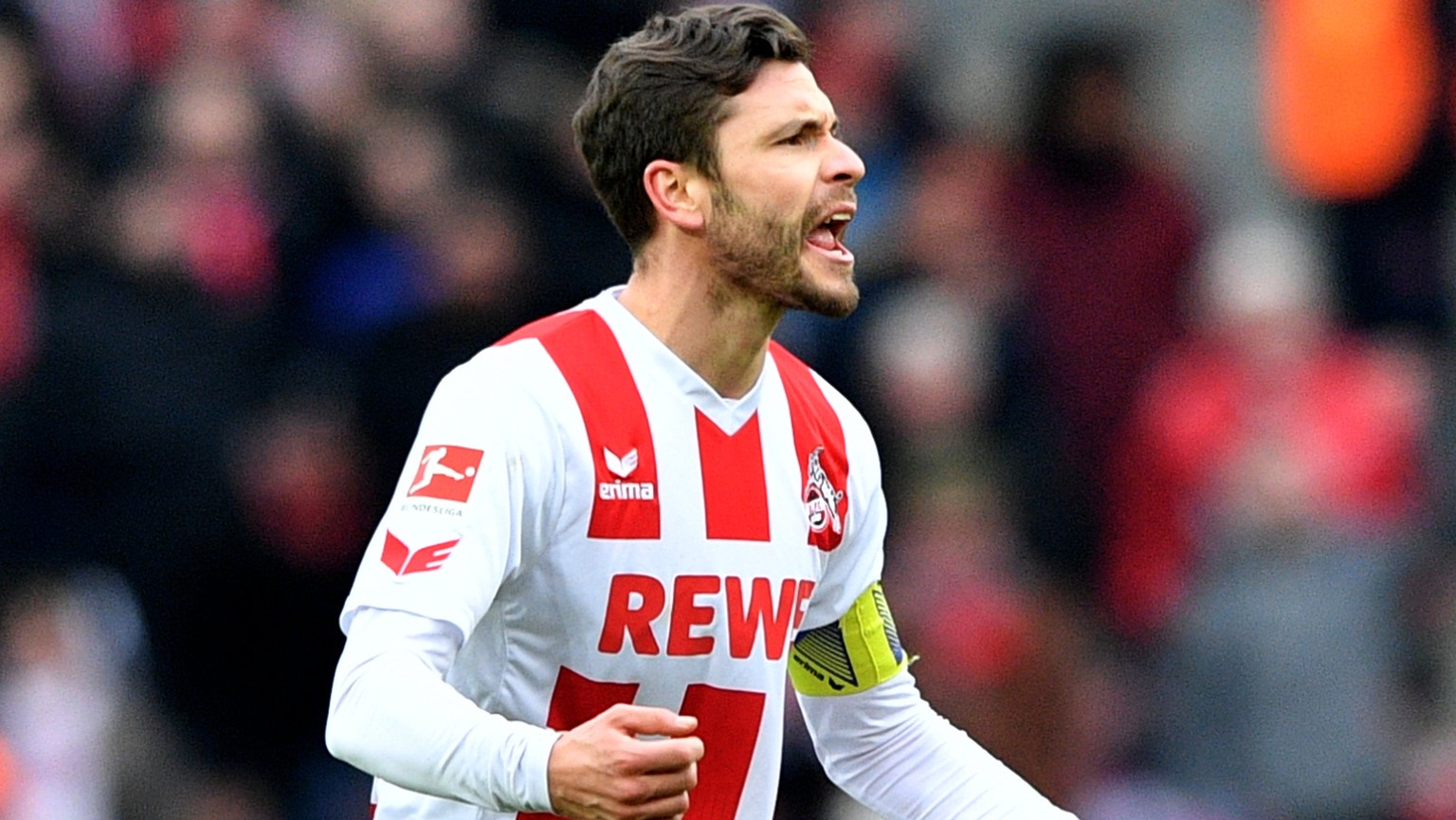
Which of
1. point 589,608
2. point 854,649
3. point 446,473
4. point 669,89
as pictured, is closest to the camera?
point 446,473

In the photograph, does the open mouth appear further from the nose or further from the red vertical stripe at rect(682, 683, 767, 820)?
the red vertical stripe at rect(682, 683, 767, 820)

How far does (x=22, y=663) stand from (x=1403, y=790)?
481 cm

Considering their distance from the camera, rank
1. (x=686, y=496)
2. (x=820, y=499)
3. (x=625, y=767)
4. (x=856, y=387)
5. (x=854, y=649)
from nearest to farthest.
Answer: (x=625, y=767)
(x=686, y=496)
(x=820, y=499)
(x=854, y=649)
(x=856, y=387)

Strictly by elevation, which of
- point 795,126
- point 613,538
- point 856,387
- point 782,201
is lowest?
point 856,387

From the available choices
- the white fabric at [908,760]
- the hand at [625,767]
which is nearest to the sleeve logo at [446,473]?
the hand at [625,767]

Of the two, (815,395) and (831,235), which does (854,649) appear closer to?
(815,395)

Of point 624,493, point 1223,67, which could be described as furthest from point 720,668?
point 1223,67

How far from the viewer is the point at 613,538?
503cm

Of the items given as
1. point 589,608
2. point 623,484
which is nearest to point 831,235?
point 623,484

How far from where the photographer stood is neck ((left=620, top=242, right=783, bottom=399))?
5285mm

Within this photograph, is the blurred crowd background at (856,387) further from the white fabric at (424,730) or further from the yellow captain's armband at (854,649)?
the white fabric at (424,730)

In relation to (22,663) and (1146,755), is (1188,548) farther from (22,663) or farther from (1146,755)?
(22,663)

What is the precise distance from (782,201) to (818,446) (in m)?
0.53

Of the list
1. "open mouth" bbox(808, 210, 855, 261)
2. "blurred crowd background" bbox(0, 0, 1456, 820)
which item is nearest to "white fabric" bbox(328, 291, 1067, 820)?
"open mouth" bbox(808, 210, 855, 261)
